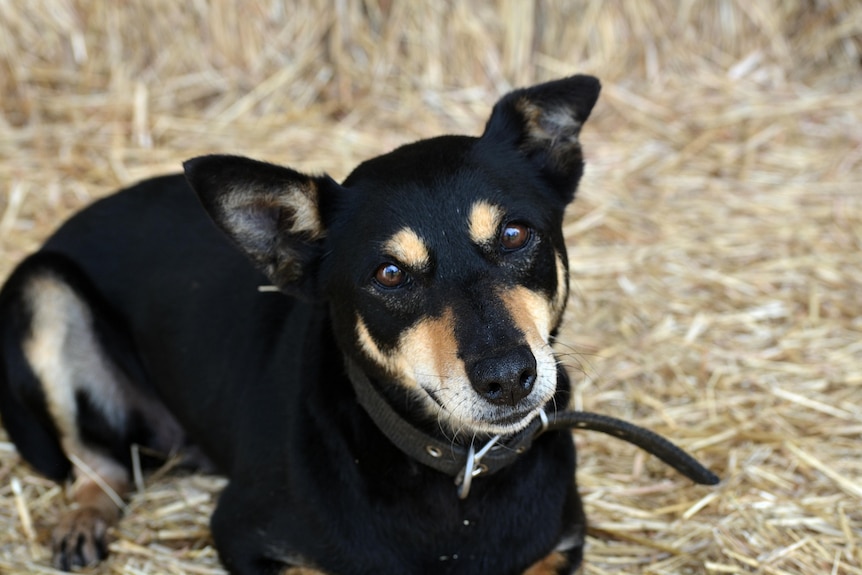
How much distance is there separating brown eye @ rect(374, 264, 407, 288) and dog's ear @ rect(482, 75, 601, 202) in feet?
1.70

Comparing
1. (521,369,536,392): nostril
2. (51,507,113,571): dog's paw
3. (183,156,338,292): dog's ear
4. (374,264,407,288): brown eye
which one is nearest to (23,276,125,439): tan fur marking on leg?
(51,507,113,571): dog's paw

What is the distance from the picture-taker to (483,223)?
282 centimetres

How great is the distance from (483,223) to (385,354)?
0.45 metres

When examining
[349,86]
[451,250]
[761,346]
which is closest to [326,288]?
[451,250]

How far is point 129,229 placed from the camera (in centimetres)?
396

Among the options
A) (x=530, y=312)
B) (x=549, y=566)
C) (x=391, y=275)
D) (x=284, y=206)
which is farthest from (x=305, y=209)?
(x=549, y=566)

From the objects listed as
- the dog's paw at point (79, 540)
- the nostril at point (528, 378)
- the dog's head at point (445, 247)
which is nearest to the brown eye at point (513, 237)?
the dog's head at point (445, 247)

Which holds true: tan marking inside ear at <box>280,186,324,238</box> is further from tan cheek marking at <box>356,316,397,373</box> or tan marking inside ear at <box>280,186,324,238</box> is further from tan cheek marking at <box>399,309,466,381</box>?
tan cheek marking at <box>399,309,466,381</box>

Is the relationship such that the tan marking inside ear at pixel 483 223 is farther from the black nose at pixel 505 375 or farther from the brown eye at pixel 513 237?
the black nose at pixel 505 375

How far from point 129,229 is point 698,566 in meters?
2.31

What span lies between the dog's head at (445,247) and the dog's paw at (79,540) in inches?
47.5

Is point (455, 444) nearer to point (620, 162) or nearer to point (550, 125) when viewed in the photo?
point (550, 125)

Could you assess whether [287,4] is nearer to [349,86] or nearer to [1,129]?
[349,86]

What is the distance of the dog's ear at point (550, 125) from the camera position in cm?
309
